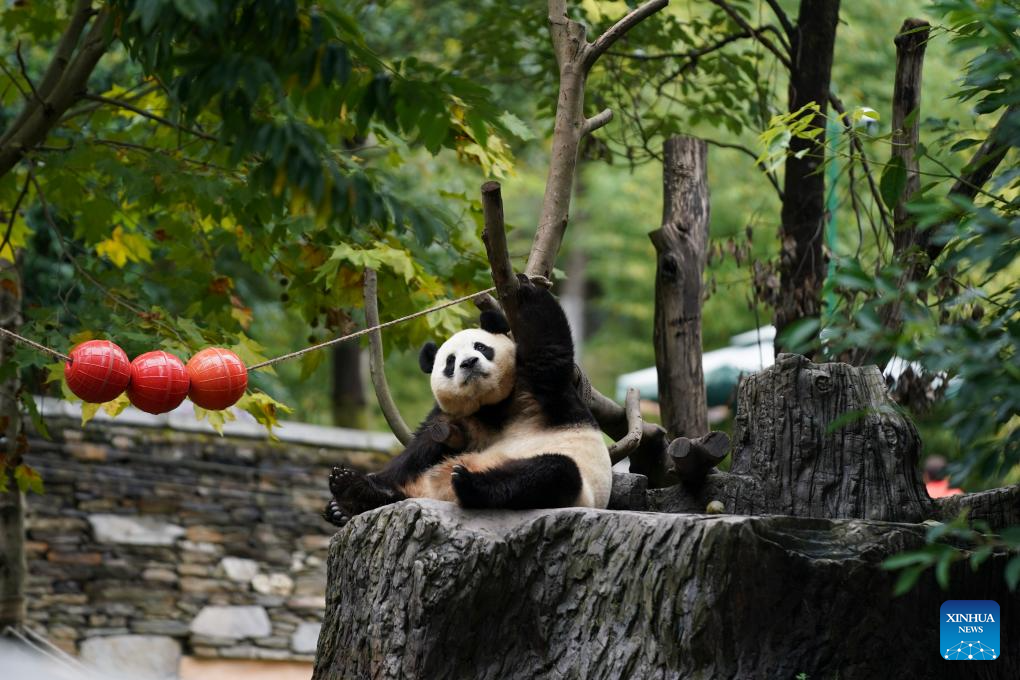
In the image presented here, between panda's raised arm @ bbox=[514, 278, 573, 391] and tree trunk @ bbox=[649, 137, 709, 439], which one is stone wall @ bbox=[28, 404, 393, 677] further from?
panda's raised arm @ bbox=[514, 278, 573, 391]

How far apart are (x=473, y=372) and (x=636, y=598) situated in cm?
107

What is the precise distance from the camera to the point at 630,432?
478 cm

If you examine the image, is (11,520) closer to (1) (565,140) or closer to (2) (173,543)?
Result: (2) (173,543)

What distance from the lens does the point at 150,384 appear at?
3850 mm

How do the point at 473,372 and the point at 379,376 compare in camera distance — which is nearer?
the point at 473,372

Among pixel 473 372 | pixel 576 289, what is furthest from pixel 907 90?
pixel 576 289

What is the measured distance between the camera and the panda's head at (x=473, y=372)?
392cm

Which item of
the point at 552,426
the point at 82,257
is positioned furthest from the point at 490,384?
the point at 82,257

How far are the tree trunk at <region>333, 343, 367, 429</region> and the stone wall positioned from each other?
7.05ft

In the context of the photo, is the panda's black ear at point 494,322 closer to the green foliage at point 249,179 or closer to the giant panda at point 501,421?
the giant panda at point 501,421

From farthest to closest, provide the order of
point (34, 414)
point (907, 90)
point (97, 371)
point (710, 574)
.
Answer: point (34, 414)
point (907, 90)
point (97, 371)
point (710, 574)

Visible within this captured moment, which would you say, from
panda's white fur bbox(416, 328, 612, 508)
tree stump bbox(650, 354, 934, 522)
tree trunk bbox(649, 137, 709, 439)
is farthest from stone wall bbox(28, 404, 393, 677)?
tree stump bbox(650, 354, 934, 522)

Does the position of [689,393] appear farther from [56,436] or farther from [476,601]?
[56,436]

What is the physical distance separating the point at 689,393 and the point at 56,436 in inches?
210
